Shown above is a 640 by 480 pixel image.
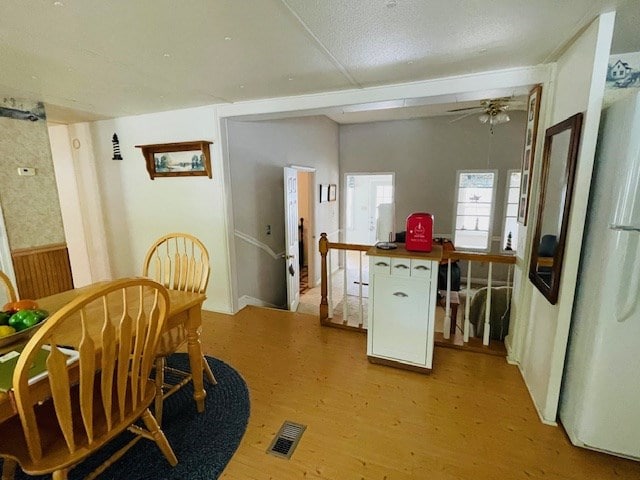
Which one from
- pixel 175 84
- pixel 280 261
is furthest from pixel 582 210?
pixel 280 261

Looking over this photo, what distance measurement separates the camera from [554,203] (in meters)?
1.84

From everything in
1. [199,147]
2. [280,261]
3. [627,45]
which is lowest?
[280,261]

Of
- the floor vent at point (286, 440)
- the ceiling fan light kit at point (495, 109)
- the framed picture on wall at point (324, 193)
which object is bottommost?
the floor vent at point (286, 440)

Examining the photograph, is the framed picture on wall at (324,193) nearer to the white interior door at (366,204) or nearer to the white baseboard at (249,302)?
the white interior door at (366,204)

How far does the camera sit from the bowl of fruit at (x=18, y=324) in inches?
50.6

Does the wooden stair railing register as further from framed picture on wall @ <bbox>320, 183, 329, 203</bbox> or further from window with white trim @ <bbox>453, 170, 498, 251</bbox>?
window with white trim @ <bbox>453, 170, 498, 251</bbox>

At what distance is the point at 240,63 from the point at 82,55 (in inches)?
38.2

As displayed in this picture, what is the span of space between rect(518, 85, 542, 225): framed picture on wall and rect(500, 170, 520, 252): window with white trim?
358 centimetres

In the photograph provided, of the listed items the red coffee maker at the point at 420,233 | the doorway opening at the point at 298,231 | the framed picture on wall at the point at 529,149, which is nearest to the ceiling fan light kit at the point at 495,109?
the framed picture on wall at the point at 529,149

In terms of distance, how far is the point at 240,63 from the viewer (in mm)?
2045

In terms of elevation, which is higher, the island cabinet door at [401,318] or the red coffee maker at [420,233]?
the red coffee maker at [420,233]

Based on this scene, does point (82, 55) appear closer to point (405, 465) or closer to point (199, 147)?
point (199, 147)

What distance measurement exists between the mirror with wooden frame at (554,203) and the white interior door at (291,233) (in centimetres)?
265

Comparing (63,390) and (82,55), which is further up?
(82,55)
